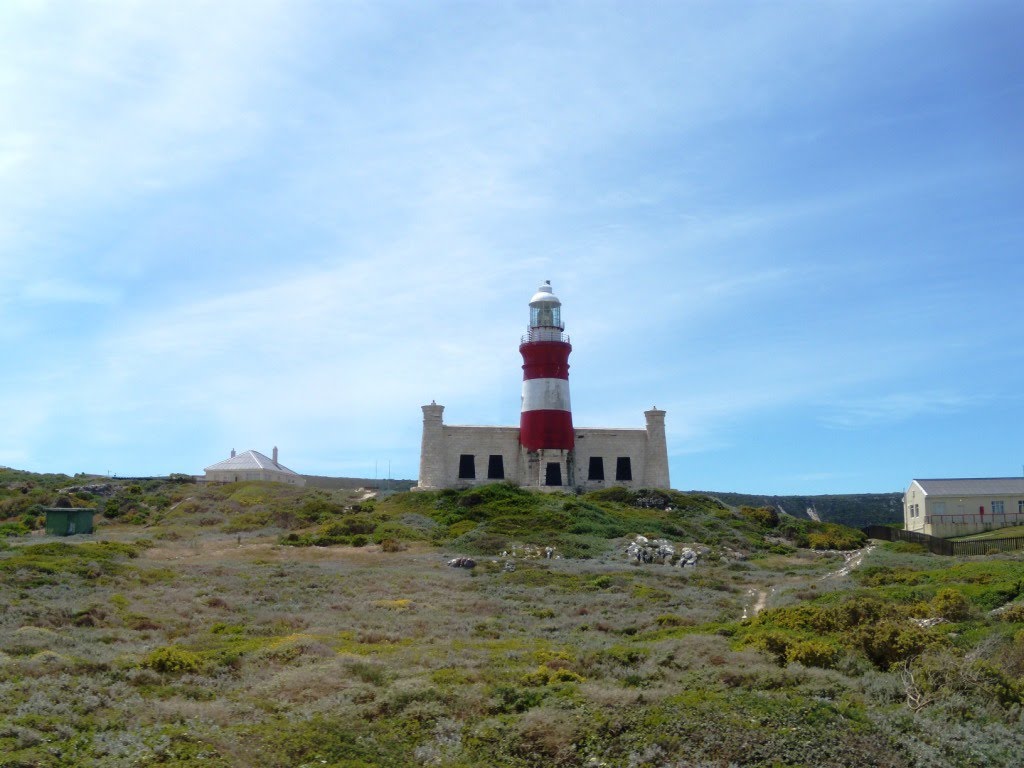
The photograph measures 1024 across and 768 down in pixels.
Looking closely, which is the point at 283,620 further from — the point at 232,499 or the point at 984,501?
the point at 984,501

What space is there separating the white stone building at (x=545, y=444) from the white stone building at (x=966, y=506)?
14.6 meters

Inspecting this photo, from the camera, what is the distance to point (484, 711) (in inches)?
494

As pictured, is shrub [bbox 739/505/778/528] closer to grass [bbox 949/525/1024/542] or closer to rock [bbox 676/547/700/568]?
grass [bbox 949/525/1024/542]

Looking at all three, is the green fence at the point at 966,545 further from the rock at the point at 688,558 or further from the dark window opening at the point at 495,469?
the dark window opening at the point at 495,469

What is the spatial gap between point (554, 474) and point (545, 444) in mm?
1845

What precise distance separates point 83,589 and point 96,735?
1414cm

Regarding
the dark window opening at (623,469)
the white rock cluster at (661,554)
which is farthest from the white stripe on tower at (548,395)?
the white rock cluster at (661,554)

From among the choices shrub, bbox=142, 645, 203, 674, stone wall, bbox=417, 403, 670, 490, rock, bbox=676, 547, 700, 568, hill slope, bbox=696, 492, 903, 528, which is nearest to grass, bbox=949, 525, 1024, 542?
rock, bbox=676, 547, 700, 568

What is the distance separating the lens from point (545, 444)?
51531mm

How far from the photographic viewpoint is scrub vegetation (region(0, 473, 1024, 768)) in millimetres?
10977

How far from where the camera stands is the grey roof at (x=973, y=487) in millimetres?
47469

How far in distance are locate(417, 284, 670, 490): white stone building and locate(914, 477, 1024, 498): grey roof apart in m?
14.7

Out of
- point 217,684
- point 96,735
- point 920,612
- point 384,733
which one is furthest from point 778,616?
point 96,735

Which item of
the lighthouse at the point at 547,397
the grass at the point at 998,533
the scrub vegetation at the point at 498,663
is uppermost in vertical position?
the lighthouse at the point at 547,397
